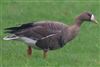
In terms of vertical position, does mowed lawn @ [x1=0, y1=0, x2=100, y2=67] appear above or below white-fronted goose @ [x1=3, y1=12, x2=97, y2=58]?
below

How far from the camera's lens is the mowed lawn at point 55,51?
12.4 metres

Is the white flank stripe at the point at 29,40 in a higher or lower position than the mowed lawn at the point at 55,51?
higher

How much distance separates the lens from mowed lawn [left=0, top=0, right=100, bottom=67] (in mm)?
12414

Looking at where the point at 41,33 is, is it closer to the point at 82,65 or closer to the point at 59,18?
the point at 82,65

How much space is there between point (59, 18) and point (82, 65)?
7584mm

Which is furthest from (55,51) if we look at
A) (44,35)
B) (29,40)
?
(29,40)

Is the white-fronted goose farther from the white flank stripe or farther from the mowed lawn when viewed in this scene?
the mowed lawn

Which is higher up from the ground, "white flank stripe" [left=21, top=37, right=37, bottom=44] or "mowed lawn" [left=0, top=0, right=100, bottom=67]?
"white flank stripe" [left=21, top=37, right=37, bottom=44]

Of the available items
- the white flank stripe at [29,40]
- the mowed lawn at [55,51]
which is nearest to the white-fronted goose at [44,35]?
the white flank stripe at [29,40]

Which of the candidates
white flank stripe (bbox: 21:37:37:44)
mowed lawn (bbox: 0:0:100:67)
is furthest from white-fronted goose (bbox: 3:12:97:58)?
mowed lawn (bbox: 0:0:100:67)

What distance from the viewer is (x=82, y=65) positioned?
12.6 m

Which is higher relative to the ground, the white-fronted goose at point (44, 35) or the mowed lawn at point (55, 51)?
the white-fronted goose at point (44, 35)

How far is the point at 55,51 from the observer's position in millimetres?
14312

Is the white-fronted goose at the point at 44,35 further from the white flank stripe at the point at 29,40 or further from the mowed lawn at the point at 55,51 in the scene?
the mowed lawn at the point at 55,51
